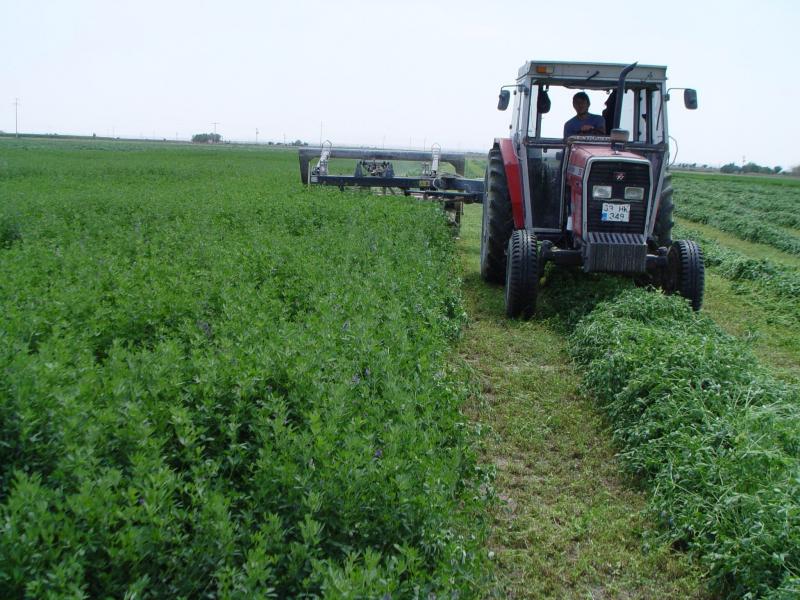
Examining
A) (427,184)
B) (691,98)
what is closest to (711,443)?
(691,98)

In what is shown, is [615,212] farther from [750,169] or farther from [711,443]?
[750,169]

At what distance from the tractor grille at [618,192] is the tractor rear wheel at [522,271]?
0.66m

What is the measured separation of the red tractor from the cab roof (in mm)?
12

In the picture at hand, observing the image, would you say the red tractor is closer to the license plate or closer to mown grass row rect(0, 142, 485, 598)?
the license plate

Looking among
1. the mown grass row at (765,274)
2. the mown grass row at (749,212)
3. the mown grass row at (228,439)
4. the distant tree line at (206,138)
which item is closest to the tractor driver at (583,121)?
the mown grass row at (765,274)

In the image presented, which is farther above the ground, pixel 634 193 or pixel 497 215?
pixel 634 193

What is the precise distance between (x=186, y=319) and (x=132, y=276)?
120 cm

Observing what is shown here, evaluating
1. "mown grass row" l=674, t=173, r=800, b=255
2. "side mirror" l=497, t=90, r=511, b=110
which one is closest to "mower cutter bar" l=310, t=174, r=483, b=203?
"side mirror" l=497, t=90, r=511, b=110

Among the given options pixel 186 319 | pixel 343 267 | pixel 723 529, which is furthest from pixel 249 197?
pixel 723 529

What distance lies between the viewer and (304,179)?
53.4 feet

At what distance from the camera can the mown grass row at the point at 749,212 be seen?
17.0 meters

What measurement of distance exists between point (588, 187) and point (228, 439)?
5.44 m

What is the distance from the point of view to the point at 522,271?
770 centimetres

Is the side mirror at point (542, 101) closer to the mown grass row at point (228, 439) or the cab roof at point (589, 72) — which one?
the cab roof at point (589, 72)
